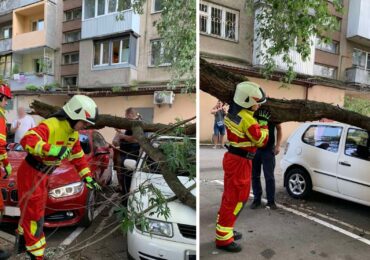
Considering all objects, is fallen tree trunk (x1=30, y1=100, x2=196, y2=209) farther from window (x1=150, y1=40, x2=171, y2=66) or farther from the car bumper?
window (x1=150, y1=40, x2=171, y2=66)

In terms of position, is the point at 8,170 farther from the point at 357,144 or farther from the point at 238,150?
the point at 357,144

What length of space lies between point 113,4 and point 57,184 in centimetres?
108

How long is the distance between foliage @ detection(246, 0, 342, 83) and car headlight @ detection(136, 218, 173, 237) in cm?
73

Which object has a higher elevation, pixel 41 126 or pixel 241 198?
pixel 41 126

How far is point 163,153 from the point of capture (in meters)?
1.72

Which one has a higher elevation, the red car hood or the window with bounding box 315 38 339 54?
the window with bounding box 315 38 339 54

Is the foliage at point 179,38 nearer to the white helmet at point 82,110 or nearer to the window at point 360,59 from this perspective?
the white helmet at point 82,110

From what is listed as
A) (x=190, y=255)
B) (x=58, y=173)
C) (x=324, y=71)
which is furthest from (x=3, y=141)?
(x=324, y=71)

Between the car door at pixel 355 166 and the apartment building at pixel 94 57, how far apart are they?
6.18 ft

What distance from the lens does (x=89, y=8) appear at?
222 centimetres

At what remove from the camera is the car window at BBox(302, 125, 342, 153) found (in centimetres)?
341

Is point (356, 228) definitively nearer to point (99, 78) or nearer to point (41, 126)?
point (99, 78)

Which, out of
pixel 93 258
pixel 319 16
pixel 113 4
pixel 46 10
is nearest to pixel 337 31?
pixel 319 16

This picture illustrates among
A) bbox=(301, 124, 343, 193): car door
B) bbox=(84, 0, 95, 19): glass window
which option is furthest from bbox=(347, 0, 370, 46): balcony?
bbox=(301, 124, 343, 193): car door
